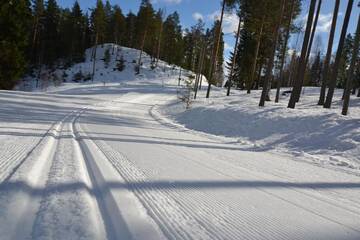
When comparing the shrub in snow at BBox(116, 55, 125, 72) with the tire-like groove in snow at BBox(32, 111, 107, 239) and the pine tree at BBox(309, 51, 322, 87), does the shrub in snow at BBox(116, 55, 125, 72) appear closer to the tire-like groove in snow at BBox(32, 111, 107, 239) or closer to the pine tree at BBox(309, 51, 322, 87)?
the pine tree at BBox(309, 51, 322, 87)

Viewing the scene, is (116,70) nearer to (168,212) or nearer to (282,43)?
(282,43)

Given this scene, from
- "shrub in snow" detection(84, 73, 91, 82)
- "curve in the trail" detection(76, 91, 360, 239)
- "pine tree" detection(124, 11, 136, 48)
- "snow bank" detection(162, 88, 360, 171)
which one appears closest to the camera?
"curve in the trail" detection(76, 91, 360, 239)

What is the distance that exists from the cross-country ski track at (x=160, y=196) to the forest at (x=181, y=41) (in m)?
10.8

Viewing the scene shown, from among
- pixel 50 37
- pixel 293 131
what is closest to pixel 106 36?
pixel 50 37

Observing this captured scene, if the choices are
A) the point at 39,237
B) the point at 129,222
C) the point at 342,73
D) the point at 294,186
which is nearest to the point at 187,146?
the point at 294,186

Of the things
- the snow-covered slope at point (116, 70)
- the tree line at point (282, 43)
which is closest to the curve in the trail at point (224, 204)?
the tree line at point (282, 43)

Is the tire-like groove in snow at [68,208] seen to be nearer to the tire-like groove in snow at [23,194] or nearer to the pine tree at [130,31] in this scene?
the tire-like groove in snow at [23,194]

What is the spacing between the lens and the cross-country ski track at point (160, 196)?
291cm

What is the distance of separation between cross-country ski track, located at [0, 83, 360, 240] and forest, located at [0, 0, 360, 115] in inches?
423

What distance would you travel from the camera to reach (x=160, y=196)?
3865mm

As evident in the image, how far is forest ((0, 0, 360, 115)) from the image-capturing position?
23.9 meters

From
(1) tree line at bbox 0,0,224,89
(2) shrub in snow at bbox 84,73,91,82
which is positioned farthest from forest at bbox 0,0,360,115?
(2) shrub in snow at bbox 84,73,91,82

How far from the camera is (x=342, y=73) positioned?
57.1 m

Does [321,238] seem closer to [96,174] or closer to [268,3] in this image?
[96,174]
